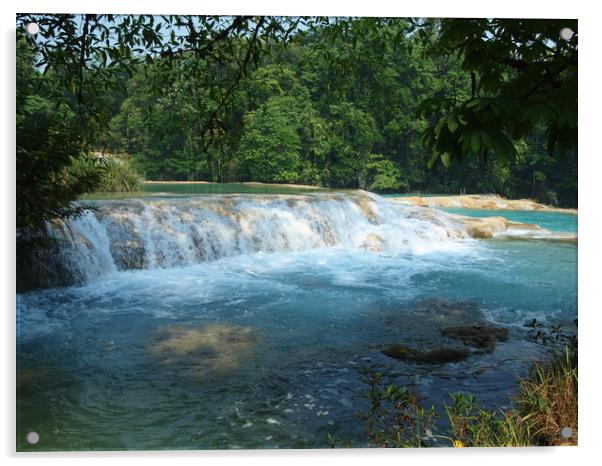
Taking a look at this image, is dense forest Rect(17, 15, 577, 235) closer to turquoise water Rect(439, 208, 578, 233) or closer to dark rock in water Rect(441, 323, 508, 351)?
turquoise water Rect(439, 208, 578, 233)

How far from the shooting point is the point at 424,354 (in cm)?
327

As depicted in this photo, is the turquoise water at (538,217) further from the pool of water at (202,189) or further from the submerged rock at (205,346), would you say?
the submerged rock at (205,346)

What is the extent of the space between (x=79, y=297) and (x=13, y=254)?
17.4 inches

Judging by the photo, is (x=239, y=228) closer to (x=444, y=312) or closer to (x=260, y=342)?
(x=260, y=342)

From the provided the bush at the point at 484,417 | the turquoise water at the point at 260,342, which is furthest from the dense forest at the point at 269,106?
the bush at the point at 484,417

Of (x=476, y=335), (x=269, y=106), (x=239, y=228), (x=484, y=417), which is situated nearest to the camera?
(x=484, y=417)

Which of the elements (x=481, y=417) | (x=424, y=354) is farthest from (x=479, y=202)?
(x=481, y=417)

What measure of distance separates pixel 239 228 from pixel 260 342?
2.48 ft

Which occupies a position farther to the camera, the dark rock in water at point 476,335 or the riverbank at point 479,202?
the riverbank at point 479,202

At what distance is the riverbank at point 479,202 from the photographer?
3.47 meters

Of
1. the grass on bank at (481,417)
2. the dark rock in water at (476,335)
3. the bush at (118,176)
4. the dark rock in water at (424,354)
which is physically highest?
the bush at (118,176)

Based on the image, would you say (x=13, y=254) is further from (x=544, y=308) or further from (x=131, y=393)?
(x=544, y=308)

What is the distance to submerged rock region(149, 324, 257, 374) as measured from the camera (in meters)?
3.13

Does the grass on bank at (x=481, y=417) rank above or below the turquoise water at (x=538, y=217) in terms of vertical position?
below
